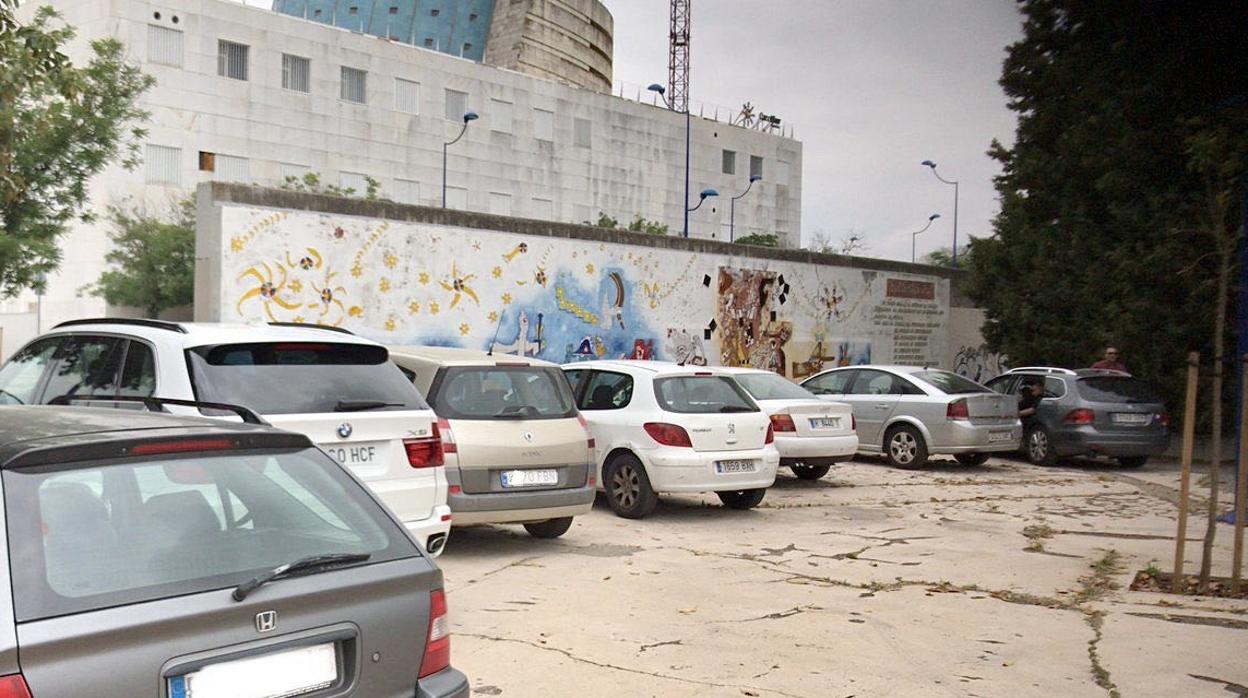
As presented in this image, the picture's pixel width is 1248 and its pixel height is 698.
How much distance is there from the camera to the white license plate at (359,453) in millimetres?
6770

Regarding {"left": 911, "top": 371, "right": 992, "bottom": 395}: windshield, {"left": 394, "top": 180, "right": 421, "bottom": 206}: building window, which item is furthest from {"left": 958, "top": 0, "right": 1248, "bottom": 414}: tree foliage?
{"left": 394, "top": 180, "right": 421, "bottom": 206}: building window

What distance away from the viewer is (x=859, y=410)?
55.4 feet

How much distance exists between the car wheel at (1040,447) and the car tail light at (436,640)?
1563cm

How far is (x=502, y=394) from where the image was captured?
931cm

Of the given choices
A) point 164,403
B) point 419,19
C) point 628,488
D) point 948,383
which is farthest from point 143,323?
point 419,19

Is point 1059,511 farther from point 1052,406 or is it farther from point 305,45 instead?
point 305,45

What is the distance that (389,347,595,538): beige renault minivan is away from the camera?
28.9 ft

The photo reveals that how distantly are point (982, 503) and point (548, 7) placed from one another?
233 ft

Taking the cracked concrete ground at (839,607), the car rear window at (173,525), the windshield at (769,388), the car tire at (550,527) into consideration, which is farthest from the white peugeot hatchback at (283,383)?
the windshield at (769,388)

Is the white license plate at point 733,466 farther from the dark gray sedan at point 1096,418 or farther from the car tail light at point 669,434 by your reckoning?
the dark gray sedan at point 1096,418

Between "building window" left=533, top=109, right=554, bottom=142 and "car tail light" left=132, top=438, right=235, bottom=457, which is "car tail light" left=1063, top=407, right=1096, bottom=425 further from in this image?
"building window" left=533, top=109, right=554, bottom=142

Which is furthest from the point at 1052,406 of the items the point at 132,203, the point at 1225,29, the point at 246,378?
the point at 132,203

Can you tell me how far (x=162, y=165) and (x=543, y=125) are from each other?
22.0 m

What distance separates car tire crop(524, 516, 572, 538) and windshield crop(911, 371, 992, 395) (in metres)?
8.27
